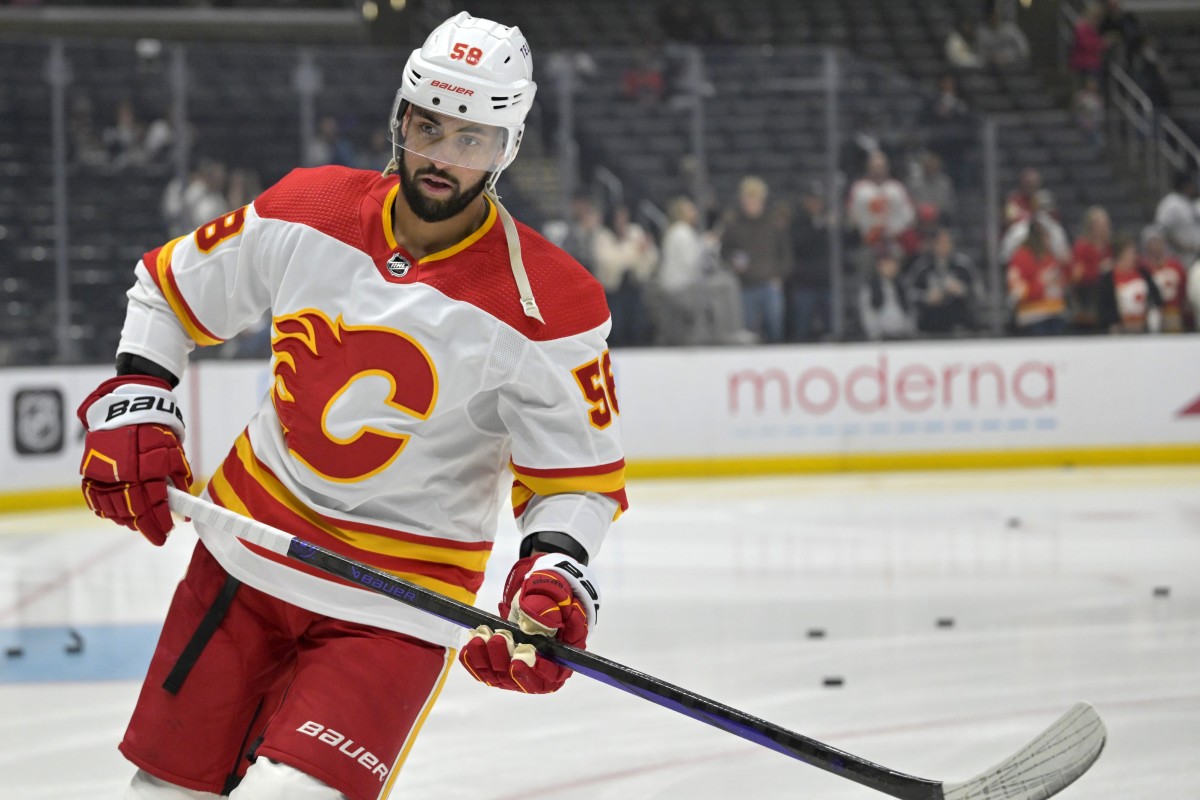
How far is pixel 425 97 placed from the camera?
230cm

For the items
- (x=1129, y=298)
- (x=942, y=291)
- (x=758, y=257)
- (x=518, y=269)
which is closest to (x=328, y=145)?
(x=758, y=257)

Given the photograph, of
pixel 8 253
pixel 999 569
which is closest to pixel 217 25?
pixel 8 253

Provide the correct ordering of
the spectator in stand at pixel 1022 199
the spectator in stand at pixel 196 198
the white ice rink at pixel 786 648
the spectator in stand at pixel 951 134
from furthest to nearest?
the spectator in stand at pixel 951 134, the spectator in stand at pixel 1022 199, the spectator in stand at pixel 196 198, the white ice rink at pixel 786 648

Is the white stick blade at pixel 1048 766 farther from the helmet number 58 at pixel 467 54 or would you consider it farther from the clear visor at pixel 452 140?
the helmet number 58 at pixel 467 54

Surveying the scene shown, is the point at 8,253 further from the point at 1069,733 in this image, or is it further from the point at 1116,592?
the point at 1069,733

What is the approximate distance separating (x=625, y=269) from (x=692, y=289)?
0.41 m

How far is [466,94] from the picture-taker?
2295 millimetres

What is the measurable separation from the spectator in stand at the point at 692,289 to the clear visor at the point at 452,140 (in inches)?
265

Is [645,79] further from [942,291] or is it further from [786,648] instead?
[786,648]

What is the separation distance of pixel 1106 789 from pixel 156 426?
2.10 meters

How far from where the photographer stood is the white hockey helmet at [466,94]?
7.54ft

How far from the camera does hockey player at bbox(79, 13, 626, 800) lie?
7.37ft

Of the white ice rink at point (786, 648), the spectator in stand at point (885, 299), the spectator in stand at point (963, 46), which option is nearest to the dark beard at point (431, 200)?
the white ice rink at point (786, 648)

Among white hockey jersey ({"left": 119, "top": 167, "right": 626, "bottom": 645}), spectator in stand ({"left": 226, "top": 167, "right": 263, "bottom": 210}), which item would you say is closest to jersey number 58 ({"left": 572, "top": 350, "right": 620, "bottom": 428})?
white hockey jersey ({"left": 119, "top": 167, "right": 626, "bottom": 645})
